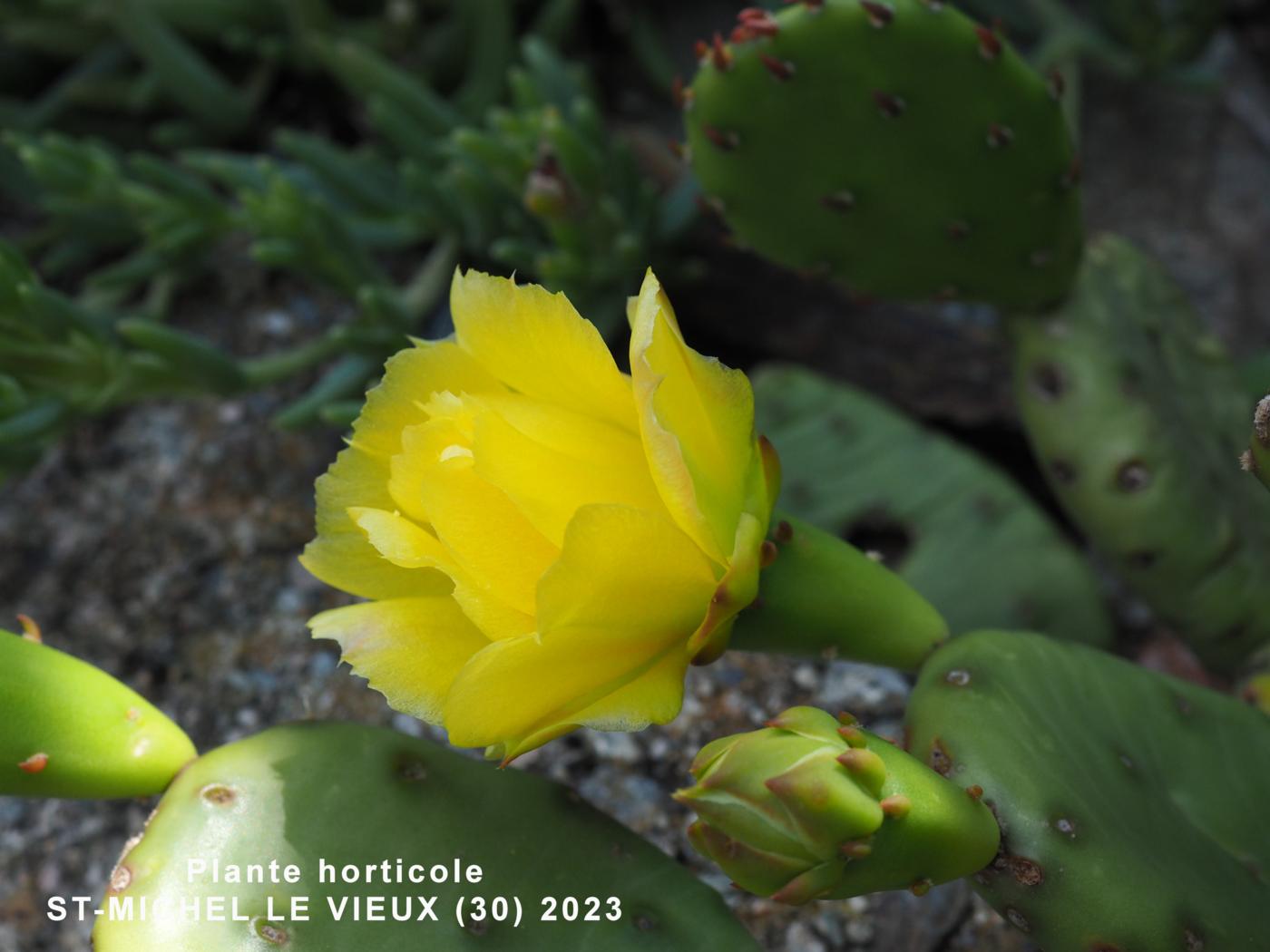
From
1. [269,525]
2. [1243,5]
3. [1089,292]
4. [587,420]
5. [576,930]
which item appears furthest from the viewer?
[1243,5]

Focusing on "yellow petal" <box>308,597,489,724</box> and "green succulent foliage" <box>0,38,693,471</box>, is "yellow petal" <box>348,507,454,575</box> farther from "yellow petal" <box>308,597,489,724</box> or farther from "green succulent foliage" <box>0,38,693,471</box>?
"green succulent foliage" <box>0,38,693,471</box>

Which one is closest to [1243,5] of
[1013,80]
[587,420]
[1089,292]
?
[1089,292]

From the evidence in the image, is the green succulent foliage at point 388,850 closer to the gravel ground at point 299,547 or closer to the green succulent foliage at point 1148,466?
the gravel ground at point 299,547

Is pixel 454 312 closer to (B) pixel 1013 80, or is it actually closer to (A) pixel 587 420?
(A) pixel 587 420

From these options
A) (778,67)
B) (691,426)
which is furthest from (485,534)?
(778,67)

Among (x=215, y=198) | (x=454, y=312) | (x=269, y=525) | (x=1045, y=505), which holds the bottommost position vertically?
(x=269, y=525)

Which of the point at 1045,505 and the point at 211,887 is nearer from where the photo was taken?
the point at 211,887

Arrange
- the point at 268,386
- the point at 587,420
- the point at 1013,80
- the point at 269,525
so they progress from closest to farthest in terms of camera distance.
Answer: the point at 587,420
the point at 1013,80
the point at 269,525
the point at 268,386
